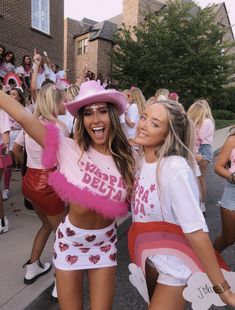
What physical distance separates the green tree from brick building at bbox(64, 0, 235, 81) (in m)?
4.52

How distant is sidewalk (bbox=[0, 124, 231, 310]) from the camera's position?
9.42 ft

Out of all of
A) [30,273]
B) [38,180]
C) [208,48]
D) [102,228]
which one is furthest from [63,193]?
[208,48]

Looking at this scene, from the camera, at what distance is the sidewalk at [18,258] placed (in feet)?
9.42

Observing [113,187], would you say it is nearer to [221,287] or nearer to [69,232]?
[69,232]

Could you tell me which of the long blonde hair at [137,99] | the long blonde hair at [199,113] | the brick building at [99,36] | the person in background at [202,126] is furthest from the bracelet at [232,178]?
the brick building at [99,36]

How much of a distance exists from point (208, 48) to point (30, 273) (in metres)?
16.5

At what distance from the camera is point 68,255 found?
2086mm

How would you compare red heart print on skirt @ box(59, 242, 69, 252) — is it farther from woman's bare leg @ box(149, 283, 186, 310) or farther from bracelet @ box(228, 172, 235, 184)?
bracelet @ box(228, 172, 235, 184)

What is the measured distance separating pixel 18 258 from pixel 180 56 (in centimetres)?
1596

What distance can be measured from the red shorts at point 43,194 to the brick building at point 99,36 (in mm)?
20266

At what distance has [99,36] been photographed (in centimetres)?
2766

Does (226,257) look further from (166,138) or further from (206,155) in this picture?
(166,138)

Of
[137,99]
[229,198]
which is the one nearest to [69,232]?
[229,198]

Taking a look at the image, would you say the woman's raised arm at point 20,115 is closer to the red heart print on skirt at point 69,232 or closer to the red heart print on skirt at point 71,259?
the red heart print on skirt at point 69,232
